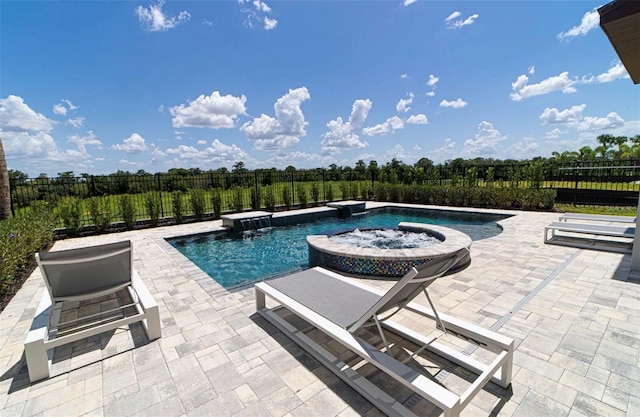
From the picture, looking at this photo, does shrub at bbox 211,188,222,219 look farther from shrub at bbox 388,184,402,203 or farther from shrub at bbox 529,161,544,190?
shrub at bbox 529,161,544,190

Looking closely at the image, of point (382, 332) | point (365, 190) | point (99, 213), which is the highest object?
point (365, 190)

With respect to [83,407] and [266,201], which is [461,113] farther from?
[83,407]

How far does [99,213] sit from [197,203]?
10.5 ft

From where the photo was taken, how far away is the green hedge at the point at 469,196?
11508 millimetres

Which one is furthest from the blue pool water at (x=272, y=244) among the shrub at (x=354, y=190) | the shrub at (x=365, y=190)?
the shrub at (x=365, y=190)

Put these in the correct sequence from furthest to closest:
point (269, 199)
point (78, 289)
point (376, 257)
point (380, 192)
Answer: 1. point (380, 192)
2. point (269, 199)
3. point (376, 257)
4. point (78, 289)

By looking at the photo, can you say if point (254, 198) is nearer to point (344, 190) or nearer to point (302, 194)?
point (302, 194)

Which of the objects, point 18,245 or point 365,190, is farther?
point 365,190

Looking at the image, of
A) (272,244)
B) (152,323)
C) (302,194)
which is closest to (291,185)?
(302,194)

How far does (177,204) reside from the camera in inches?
432

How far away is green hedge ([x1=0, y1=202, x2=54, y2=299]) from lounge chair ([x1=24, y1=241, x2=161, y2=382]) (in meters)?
1.79

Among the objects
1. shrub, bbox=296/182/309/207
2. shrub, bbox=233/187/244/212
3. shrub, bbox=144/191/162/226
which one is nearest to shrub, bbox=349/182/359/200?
shrub, bbox=296/182/309/207

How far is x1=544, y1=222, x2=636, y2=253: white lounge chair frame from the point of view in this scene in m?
6.04

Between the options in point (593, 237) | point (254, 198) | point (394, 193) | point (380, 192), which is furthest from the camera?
point (380, 192)
